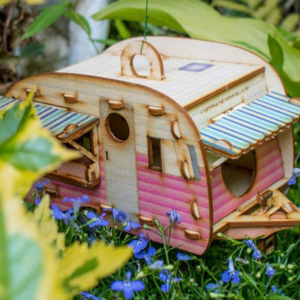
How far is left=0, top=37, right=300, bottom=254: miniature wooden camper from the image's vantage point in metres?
1.32

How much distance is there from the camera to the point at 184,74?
1.50 m

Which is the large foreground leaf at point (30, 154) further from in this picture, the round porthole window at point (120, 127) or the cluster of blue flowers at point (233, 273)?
the round porthole window at point (120, 127)

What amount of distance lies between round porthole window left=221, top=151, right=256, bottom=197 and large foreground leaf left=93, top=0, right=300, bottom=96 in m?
0.39

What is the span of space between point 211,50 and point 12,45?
984 millimetres

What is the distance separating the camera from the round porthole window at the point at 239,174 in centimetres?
158

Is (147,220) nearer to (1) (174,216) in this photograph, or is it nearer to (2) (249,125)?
(1) (174,216)

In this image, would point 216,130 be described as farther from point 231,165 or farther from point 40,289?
point 40,289

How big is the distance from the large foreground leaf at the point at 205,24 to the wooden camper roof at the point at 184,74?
31 cm

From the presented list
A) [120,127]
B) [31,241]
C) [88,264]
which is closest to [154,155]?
[120,127]

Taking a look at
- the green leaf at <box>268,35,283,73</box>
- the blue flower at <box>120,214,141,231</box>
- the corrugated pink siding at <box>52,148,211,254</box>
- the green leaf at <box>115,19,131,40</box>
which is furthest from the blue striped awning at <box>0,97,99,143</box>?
the green leaf at <box>115,19,131,40</box>

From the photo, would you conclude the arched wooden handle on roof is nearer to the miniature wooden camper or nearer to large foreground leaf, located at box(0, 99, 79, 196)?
the miniature wooden camper

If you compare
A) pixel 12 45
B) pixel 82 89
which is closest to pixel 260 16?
pixel 12 45

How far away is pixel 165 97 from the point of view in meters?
1.29

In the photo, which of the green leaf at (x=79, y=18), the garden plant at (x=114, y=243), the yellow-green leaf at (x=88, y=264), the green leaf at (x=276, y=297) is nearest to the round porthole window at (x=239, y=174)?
the garden plant at (x=114, y=243)
